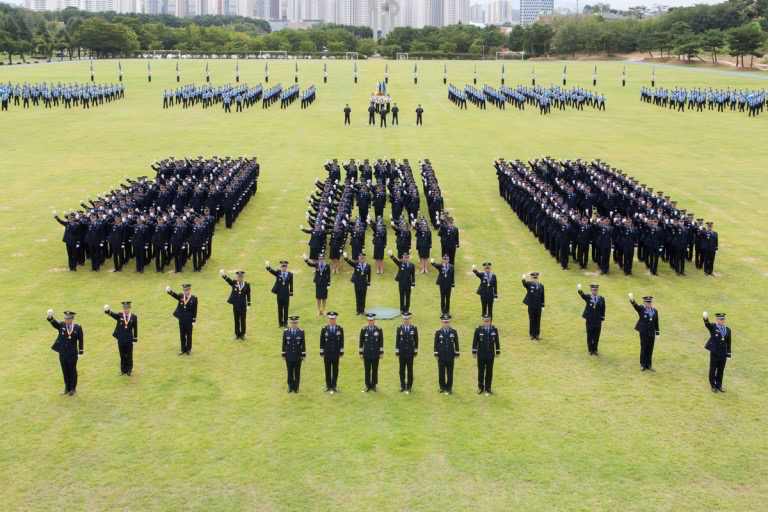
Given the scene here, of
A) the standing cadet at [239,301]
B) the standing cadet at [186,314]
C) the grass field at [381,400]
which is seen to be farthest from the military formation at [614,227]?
the standing cadet at [186,314]

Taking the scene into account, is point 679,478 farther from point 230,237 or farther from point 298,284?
point 230,237

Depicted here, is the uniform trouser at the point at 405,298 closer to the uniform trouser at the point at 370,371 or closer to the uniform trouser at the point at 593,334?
the uniform trouser at the point at 593,334

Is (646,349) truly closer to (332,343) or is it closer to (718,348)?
(718,348)

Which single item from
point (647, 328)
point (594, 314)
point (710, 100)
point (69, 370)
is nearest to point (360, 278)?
point (594, 314)

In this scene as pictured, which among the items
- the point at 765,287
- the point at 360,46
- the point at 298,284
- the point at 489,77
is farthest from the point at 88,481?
the point at 360,46

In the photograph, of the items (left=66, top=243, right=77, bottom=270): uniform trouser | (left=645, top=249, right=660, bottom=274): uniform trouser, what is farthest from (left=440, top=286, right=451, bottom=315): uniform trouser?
(left=66, top=243, right=77, bottom=270): uniform trouser

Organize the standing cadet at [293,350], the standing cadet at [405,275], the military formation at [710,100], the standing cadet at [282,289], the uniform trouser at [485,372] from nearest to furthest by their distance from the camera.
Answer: the standing cadet at [293,350] < the uniform trouser at [485,372] < the standing cadet at [282,289] < the standing cadet at [405,275] < the military formation at [710,100]

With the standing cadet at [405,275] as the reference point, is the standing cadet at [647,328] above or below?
below
